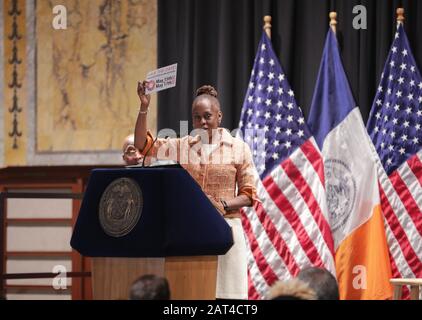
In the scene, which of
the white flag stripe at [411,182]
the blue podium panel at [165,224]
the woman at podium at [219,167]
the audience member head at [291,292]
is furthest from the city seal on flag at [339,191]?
the audience member head at [291,292]

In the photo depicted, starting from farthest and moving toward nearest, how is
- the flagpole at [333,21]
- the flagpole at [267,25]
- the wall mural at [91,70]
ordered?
1. the wall mural at [91,70]
2. the flagpole at [267,25]
3. the flagpole at [333,21]

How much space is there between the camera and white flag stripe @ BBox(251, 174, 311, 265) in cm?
607

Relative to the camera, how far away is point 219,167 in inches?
143

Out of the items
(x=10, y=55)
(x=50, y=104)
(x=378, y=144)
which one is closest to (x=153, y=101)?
(x=50, y=104)

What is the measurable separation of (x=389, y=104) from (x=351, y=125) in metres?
0.33

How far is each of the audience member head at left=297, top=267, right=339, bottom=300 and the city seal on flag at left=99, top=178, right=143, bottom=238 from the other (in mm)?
759

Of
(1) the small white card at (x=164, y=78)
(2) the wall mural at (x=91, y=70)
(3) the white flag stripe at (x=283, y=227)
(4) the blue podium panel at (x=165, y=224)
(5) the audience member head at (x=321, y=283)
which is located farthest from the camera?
(2) the wall mural at (x=91, y=70)

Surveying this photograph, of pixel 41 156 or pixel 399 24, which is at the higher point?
pixel 399 24

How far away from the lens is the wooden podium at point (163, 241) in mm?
2762

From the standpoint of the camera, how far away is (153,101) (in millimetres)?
7086

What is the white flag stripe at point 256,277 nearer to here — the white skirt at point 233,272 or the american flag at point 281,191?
the american flag at point 281,191

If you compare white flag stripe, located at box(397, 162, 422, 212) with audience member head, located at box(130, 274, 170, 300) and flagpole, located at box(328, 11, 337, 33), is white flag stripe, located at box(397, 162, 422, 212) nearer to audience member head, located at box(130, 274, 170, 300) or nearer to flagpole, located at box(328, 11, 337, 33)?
flagpole, located at box(328, 11, 337, 33)

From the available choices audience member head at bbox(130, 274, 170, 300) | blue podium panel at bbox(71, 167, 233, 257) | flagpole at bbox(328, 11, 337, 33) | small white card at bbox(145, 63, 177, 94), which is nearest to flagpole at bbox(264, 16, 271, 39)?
flagpole at bbox(328, 11, 337, 33)
